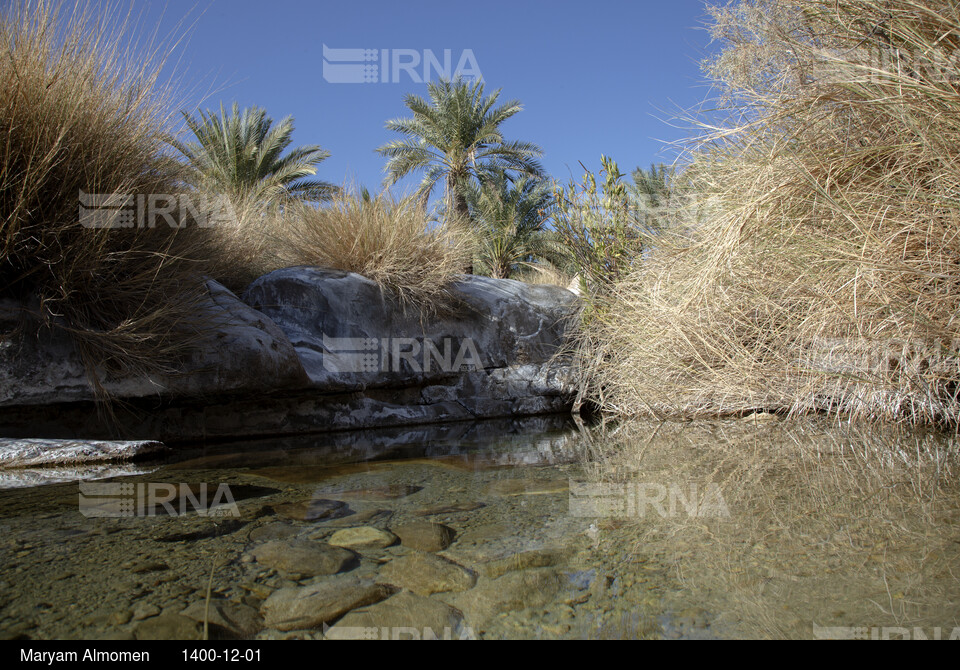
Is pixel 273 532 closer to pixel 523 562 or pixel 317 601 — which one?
pixel 317 601

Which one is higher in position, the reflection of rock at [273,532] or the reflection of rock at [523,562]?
the reflection of rock at [523,562]

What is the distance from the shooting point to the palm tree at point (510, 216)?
1385 cm

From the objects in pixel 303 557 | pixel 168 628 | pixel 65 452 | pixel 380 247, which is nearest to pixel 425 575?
pixel 303 557

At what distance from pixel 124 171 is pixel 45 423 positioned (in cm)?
158

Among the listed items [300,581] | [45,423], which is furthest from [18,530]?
[45,423]

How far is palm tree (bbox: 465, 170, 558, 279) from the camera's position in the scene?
45.4 feet

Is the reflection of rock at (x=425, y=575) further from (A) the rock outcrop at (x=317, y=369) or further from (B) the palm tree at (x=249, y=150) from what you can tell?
(B) the palm tree at (x=249, y=150)

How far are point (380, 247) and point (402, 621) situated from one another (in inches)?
180

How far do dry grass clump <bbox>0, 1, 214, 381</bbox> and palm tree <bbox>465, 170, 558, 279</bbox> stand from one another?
395 inches

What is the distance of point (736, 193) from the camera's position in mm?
3359

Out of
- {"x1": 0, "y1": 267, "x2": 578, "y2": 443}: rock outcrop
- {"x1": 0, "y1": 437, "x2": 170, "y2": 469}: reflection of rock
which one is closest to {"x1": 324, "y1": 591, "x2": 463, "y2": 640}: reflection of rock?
{"x1": 0, "y1": 437, "x2": 170, "y2": 469}: reflection of rock

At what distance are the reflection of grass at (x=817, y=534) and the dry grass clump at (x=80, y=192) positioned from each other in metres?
2.86

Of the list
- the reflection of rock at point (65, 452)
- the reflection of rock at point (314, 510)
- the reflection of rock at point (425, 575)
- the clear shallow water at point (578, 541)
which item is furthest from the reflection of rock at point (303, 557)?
the reflection of rock at point (65, 452)

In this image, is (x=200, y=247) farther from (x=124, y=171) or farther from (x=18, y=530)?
(x=18, y=530)
